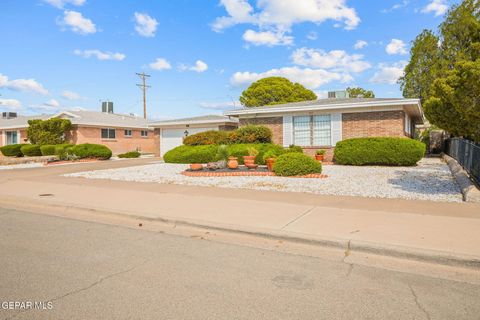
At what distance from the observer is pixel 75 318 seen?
3.29 metres

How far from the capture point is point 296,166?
43.4ft

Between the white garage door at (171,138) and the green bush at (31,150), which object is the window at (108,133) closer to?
the green bush at (31,150)

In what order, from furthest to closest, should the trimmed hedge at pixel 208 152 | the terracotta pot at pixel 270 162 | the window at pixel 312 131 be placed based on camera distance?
the window at pixel 312 131
the trimmed hedge at pixel 208 152
the terracotta pot at pixel 270 162

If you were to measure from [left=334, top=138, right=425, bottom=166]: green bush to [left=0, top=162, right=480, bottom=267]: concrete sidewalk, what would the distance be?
8351 mm

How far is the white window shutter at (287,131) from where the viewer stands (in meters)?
20.1

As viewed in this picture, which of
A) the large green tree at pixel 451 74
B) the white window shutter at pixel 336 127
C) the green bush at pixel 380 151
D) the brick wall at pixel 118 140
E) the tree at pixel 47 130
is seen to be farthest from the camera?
the brick wall at pixel 118 140

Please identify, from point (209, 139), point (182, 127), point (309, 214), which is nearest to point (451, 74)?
point (309, 214)

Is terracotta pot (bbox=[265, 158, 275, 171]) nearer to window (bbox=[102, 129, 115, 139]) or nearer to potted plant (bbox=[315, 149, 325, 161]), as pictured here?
potted plant (bbox=[315, 149, 325, 161])

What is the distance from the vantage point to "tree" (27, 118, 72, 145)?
3033 cm

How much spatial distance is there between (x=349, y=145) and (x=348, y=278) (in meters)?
13.5

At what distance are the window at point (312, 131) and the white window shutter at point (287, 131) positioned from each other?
0.19 m

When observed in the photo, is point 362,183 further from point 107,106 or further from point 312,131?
point 107,106

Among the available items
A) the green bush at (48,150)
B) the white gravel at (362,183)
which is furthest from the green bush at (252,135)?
the green bush at (48,150)

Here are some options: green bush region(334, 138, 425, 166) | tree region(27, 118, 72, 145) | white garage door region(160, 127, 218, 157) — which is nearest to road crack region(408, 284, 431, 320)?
green bush region(334, 138, 425, 166)
